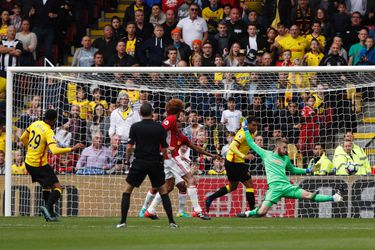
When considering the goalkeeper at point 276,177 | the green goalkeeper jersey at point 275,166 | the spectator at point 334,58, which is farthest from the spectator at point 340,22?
the green goalkeeper jersey at point 275,166

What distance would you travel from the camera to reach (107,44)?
2792cm

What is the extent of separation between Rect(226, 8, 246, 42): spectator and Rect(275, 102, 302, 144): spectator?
166 inches

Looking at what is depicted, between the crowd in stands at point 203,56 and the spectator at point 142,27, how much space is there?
0.03 metres

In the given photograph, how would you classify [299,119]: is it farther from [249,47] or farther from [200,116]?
[249,47]

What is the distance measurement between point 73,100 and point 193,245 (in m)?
10.0

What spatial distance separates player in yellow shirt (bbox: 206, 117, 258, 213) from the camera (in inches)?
840

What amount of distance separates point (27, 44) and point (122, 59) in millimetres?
2826

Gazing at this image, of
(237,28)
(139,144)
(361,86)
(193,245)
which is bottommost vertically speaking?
(193,245)

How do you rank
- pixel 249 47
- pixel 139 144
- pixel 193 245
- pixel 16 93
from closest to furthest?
pixel 193 245 < pixel 139 144 < pixel 16 93 < pixel 249 47

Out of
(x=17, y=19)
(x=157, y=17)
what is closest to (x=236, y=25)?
(x=157, y=17)

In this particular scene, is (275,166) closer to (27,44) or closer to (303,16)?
(303,16)

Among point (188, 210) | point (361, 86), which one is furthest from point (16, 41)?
point (361, 86)

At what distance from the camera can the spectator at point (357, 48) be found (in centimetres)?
2614

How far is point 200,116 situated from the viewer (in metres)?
23.3
